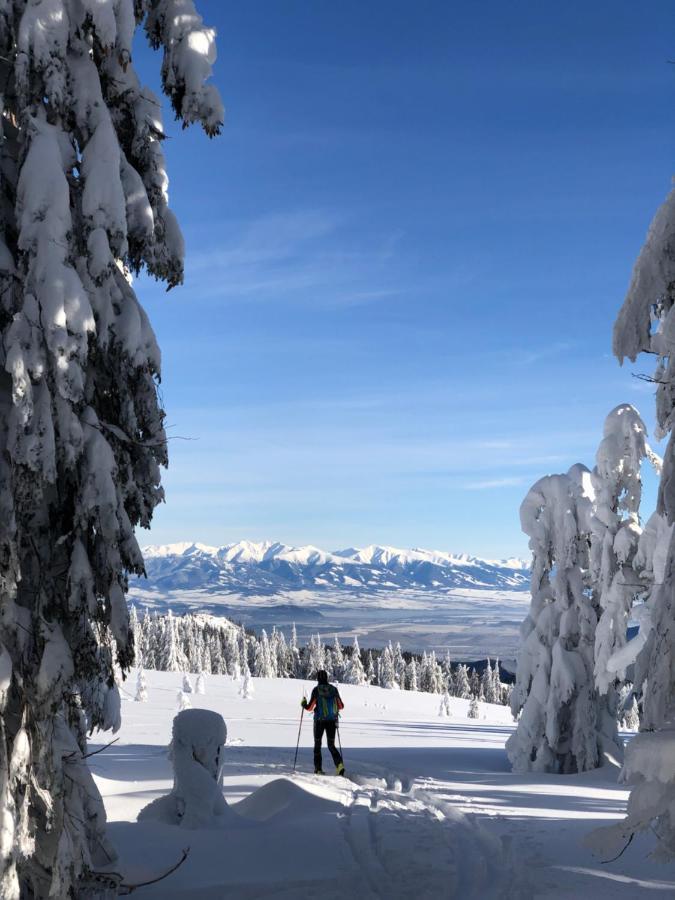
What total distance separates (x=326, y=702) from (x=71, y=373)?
1144 cm

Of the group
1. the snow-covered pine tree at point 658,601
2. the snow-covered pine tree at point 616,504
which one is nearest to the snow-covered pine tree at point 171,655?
the snow-covered pine tree at point 616,504

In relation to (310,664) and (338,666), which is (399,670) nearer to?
(338,666)

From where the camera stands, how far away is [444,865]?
8930 millimetres

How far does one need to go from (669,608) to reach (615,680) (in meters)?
14.0

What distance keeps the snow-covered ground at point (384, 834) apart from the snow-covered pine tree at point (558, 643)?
3.00 ft

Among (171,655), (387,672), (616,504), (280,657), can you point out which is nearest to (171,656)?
(171,655)

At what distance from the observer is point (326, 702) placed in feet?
52.5

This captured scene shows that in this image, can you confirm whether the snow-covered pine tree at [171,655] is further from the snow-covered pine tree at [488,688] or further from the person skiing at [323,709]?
the person skiing at [323,709]

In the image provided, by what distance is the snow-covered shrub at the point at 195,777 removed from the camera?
10.1 metres

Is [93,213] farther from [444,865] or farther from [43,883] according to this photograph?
[444,865]

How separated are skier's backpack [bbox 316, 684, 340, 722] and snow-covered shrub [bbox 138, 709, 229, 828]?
479 cm

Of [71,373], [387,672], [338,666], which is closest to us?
[71,373]

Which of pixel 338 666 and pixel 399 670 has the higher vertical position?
pixel 338 666

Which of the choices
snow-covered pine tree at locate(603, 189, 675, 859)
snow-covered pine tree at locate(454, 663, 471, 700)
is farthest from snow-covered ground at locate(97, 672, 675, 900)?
snow-covered pine tree at locate(454, 663, 471, 700)
